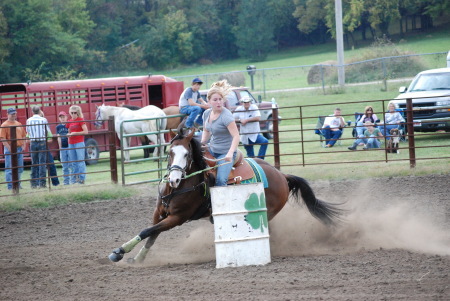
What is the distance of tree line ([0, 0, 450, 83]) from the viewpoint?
144ft

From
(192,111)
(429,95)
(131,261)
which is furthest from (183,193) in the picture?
(429,95)

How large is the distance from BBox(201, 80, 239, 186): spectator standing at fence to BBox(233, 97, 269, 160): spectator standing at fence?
21.1 ft

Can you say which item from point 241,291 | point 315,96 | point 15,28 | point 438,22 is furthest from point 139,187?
point 438,22

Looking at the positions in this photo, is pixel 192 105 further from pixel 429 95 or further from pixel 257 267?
pixel 257 267

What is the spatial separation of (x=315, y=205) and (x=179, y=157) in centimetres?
236

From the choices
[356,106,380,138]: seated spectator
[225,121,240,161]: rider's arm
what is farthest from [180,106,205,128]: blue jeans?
[225,121,240,161]: rider's arm

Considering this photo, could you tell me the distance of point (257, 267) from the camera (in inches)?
270

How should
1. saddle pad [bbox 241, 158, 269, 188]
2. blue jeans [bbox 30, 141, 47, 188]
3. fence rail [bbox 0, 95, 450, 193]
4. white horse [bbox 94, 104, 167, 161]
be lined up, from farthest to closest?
1. white horse [bbox 94, 104, 167, 161]
2. blue jeans [bbox 30, 141, 47, 188]
3. fence rail [bbox 0, 95, 450, 193]
4. saddle pad [bbox 241, 158, 269, 188]

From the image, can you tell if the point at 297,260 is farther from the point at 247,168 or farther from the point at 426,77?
the point at 426,77

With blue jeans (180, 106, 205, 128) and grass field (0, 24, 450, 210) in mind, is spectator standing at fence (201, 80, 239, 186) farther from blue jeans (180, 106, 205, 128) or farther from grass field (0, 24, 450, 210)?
blue jeans (180, 106, 205, 128)

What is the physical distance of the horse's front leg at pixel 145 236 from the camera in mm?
7152

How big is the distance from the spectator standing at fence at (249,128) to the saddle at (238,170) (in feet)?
20.7

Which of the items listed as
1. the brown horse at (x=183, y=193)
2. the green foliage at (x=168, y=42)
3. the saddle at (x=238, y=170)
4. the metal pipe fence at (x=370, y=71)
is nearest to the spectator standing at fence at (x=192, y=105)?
the brown horse at (x=183, y=193)

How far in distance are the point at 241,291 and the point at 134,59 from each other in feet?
166
